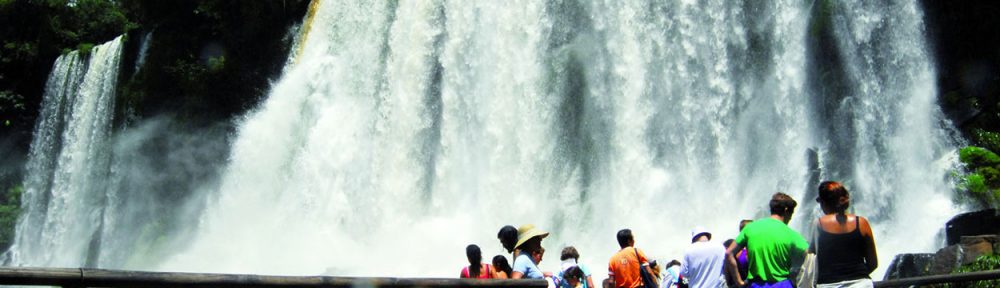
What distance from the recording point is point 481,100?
20.5 metres

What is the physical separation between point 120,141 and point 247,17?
6275 millimetres

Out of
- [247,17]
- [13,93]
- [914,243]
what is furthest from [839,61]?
[13,93]

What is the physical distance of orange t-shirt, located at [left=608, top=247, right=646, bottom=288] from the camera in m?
7.18

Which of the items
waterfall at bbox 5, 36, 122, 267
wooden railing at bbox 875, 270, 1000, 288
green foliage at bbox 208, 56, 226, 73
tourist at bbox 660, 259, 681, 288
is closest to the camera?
wooden railing at bbox 875, 270, 1000, 288

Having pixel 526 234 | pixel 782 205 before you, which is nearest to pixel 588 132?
pixel 526 234

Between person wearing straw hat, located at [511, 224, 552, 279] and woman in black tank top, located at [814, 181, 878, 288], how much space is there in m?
1.60

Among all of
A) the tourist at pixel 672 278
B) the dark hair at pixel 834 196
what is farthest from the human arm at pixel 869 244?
the tourist at pixel 672 278

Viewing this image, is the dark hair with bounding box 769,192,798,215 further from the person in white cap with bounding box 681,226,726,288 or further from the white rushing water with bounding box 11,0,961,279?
the white rushing water with bounding box 11,0,961,279

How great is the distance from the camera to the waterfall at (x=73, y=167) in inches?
1213

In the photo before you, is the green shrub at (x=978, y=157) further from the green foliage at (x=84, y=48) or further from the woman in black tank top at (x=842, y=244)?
the green foliage at (x=84, y=48)

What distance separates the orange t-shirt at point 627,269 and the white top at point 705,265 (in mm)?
669

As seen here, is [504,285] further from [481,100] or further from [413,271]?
[481,100]

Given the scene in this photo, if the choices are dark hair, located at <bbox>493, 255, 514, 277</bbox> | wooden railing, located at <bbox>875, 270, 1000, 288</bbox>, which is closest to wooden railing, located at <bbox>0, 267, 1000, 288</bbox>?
dark hair, located at <bbox>493, 255, 514, 277</bbox>

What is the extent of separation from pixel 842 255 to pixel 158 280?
11.8 ft
